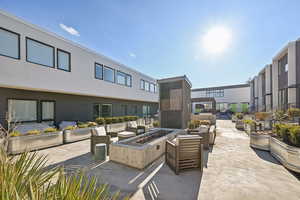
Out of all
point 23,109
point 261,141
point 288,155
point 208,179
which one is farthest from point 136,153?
point 23,109

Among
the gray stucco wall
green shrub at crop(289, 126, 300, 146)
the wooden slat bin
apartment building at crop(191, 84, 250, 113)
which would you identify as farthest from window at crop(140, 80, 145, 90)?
apartment building at crop(191, 84, 250, 113)

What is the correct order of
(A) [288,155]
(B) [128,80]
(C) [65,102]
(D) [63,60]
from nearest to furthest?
(A) [288,155] < (D) [63,60] < (C) [65,102] < (B) [128,80]

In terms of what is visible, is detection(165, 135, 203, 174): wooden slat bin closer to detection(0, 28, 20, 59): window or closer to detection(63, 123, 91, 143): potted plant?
detection(63, 123, 91, 143): potted plant

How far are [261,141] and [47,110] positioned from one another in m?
12.7

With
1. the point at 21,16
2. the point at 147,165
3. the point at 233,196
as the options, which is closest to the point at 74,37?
the point at 21,16

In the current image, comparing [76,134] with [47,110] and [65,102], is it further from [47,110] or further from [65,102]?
[65,102]

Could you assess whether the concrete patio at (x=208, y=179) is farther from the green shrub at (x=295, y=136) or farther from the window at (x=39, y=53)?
the window at (x=39, y=53)

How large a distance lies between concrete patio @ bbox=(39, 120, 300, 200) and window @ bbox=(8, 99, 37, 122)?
5002mm

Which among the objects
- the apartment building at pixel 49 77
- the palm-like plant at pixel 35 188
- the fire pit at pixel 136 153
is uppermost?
the apartment building at pixel 49 77

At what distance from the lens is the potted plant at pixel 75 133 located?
722cm

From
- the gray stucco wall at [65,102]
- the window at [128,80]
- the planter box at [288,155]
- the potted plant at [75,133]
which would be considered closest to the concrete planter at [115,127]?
the potted plant at [75,133]

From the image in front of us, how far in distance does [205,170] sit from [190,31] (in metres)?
7.99

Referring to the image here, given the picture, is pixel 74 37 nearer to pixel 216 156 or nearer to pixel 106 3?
pixel 106 3

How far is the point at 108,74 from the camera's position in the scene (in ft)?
39.1
